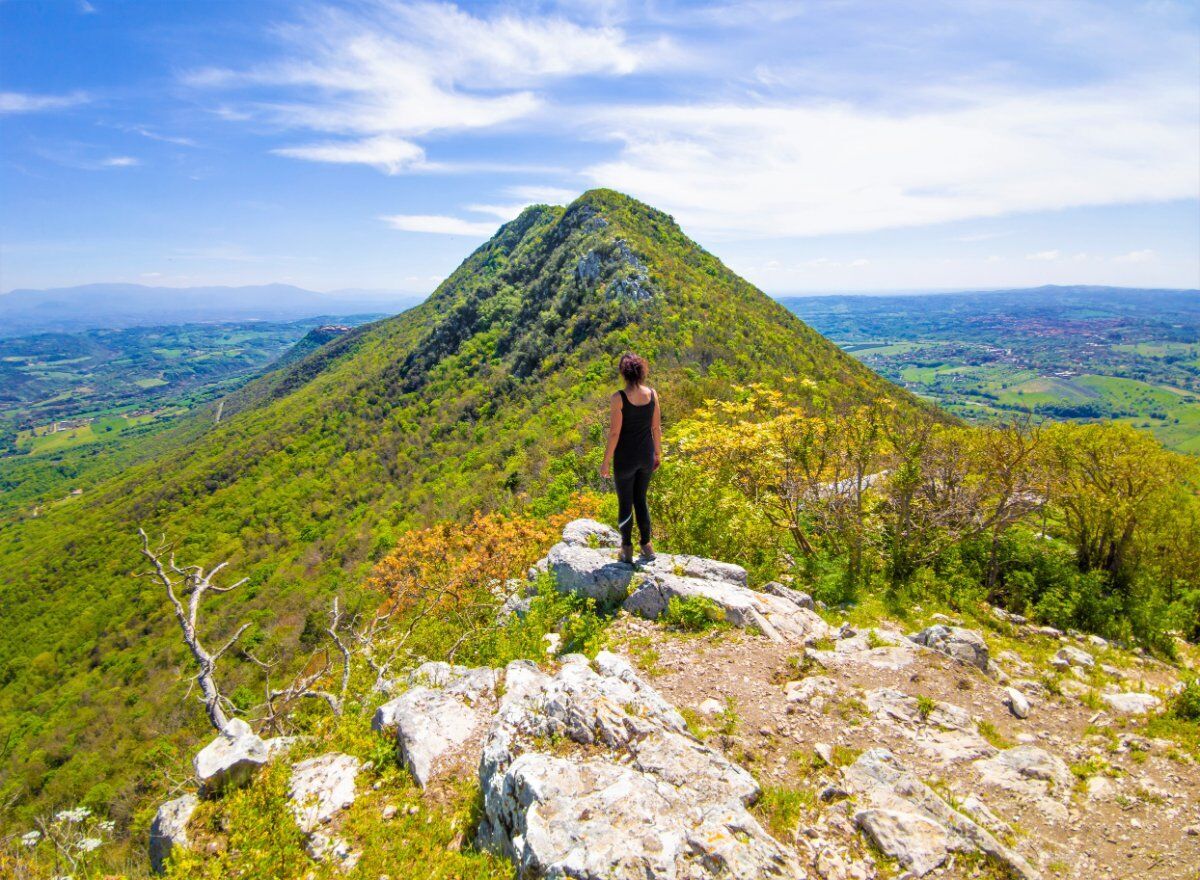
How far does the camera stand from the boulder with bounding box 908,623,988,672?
648cm

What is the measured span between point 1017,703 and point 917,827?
2919 millimetres

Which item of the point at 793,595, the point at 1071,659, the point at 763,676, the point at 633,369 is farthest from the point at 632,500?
the point at 1071,659

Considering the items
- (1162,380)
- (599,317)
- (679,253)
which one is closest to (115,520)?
(599,317)

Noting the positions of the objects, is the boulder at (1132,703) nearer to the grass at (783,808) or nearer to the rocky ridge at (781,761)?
the rocky ridge at (781,761)

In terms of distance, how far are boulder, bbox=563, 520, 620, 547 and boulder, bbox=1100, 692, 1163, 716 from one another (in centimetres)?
660

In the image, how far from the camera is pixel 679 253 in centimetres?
7119

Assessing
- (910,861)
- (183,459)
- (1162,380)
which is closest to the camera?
(910,861)

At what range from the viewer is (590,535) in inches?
378

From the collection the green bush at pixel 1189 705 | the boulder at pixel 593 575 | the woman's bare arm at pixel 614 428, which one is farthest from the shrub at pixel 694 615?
the green bush at pixel 1189 705

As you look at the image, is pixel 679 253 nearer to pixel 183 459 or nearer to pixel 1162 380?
pixel 183 459

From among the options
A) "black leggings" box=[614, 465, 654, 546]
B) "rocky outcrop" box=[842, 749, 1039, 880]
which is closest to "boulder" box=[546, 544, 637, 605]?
"black leggings" box=[614, 465, 654, 546]

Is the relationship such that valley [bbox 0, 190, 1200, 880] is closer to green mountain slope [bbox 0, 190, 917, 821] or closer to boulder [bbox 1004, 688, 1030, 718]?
boulder [bbox 1004, 688, 1030, 718]

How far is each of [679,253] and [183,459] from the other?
89071 millimetres

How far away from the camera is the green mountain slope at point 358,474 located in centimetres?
3312
